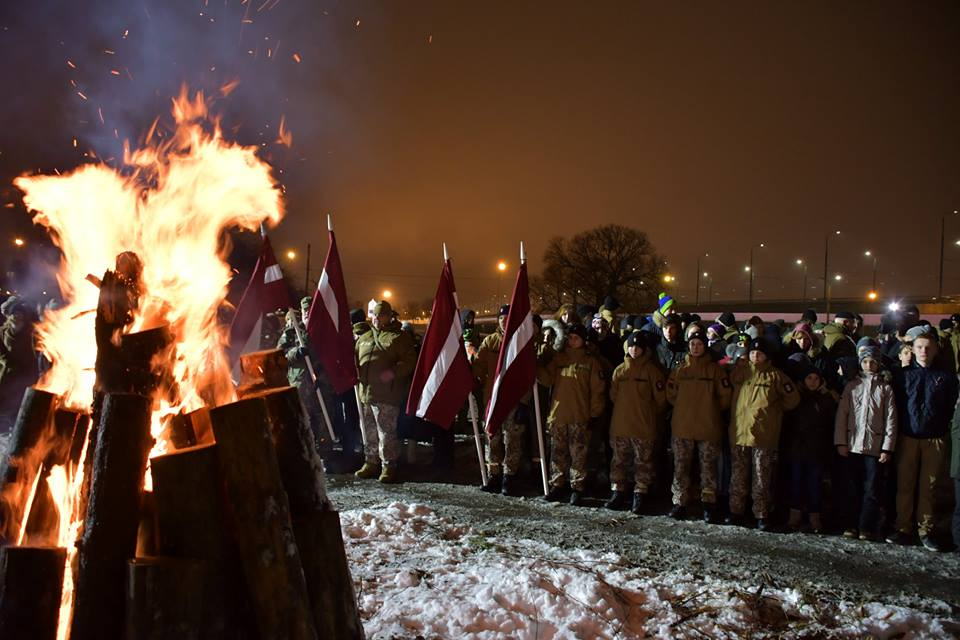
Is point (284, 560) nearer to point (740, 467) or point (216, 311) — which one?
point (216, 311)

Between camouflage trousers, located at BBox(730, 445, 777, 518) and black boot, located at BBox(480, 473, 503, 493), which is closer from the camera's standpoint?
camouflage trousers, located at BBox(730, 445, 777, 518)

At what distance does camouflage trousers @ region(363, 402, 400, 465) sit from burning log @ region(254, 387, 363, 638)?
589cm

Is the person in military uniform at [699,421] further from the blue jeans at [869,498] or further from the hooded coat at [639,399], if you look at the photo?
the blue jeans at [869,498]

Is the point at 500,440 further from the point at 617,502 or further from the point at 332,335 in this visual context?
Answer: the point at 332,335

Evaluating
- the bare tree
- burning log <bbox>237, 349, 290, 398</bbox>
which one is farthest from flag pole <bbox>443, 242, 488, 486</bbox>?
the bare tree

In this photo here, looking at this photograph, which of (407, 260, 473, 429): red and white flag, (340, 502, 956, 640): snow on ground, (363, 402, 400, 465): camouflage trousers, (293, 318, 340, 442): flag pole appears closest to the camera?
(340, 502, 956, 640): snow on ground

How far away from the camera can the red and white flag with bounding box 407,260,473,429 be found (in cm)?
798

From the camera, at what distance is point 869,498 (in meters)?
6.46

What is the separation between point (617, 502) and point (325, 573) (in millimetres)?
5417

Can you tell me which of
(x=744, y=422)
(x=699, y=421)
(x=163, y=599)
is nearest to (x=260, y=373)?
(x=163, y=599)

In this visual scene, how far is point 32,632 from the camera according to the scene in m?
2.46

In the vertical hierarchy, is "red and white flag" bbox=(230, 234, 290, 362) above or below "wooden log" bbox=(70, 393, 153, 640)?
above

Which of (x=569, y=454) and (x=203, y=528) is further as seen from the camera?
(x=569, y=454)

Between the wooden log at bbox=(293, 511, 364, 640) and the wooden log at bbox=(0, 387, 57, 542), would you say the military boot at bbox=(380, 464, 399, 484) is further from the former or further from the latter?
the wooden log at bbox=(0, 387, 57, 542)
